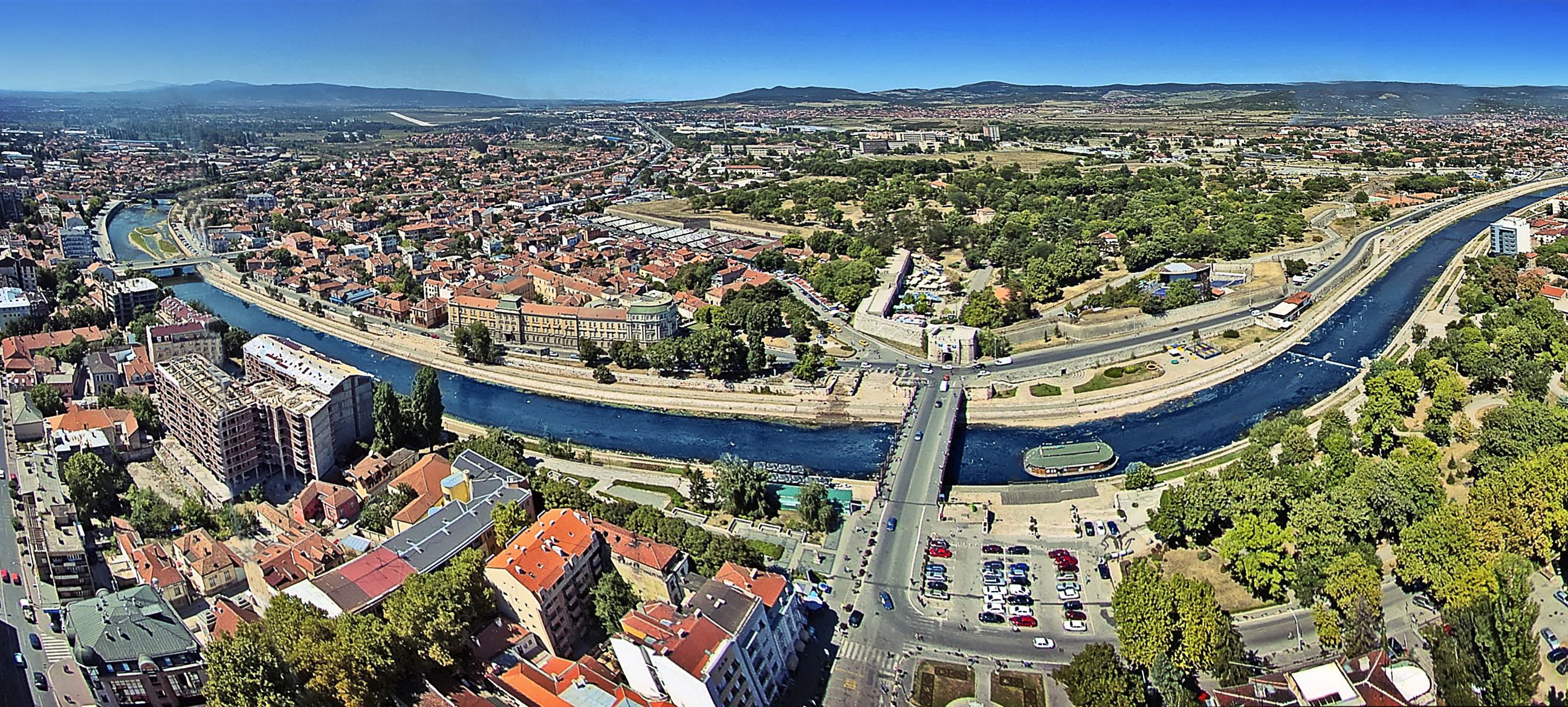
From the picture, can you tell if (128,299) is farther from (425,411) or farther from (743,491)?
(743,491)

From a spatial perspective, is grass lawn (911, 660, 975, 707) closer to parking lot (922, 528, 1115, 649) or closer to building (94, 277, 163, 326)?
parking lot (922, 528, 1115, 649)

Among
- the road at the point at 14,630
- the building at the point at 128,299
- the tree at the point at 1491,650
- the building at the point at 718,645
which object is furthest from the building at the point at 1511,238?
the building at the point at 128,299

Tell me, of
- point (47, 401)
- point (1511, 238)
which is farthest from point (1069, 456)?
point (1511, 238)

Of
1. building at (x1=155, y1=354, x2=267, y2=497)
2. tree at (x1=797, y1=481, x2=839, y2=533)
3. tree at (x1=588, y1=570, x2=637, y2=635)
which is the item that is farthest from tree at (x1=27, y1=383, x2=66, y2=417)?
tree at (x1=797, y1=481, x2=839, y2=533)

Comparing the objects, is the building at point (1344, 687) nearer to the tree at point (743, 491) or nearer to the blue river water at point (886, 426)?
the tree at point (743, 491)

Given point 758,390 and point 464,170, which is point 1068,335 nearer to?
point 758,390

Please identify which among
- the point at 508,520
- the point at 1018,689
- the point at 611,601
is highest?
the point at 508,520

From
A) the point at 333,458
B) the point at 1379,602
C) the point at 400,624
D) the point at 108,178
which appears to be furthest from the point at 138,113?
the point at 1379,602
